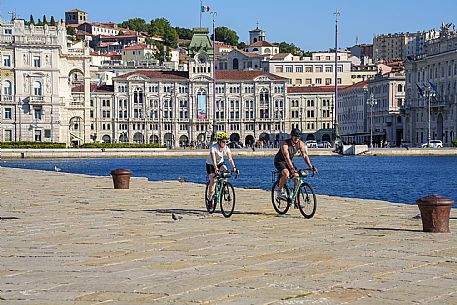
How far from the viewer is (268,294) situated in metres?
10.1

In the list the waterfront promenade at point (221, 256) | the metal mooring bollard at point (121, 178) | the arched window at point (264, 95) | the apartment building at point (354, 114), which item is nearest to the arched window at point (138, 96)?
the arched window at point (264, 95)

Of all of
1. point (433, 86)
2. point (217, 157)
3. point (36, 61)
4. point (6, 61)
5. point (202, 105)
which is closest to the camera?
point (217, 157)

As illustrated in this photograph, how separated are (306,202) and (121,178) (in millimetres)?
12271

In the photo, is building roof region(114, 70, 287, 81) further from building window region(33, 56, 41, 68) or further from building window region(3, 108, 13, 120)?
building window region(3, 108, 13, 120)

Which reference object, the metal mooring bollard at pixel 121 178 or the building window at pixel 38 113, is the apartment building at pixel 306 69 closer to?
the building window at pixel 38 113

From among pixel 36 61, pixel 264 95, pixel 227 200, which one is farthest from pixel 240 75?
pixel 227 200

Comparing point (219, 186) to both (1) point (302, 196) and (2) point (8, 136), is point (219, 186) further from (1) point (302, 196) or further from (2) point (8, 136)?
(2) point (8, 136)

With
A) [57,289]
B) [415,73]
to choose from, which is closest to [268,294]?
[57,289]

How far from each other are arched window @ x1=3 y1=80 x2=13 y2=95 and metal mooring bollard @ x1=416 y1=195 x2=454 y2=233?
89.6 m

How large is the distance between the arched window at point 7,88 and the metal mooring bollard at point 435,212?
89.6m

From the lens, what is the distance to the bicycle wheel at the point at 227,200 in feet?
61.5

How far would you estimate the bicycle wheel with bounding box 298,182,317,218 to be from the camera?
1805 centimetres

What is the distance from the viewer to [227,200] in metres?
18.9

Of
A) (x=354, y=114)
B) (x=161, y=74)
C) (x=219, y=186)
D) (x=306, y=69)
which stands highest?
(x=306, y=69)
